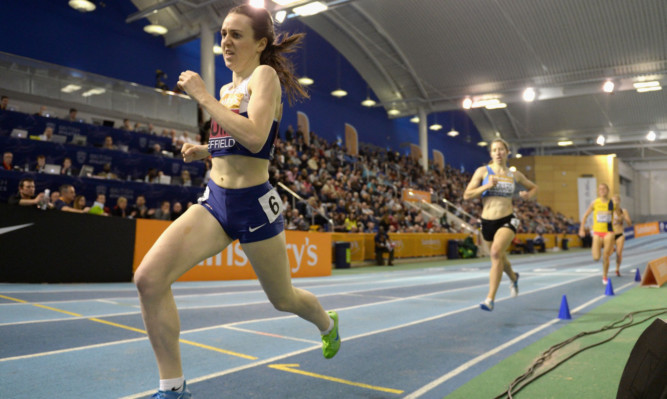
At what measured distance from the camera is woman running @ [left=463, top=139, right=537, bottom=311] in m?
6.45

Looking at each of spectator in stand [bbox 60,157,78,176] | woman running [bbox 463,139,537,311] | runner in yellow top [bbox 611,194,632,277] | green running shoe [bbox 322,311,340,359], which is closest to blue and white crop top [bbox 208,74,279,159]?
green running shoe [bbox 322,311,340,359]

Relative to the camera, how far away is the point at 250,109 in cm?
244

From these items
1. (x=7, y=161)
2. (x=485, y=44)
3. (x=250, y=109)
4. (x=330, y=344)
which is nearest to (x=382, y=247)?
(x=7, y=161)

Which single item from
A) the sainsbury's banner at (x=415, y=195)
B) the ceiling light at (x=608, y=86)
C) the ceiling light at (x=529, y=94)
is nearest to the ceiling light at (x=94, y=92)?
the sainsbury's banner at (x=415, y=195)

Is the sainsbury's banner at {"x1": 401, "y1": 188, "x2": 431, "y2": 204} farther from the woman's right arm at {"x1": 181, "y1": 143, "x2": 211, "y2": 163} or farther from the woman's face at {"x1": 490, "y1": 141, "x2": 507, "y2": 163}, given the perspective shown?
the woman's right arm at {"x1": 181, "y1": 143, "x2": 211, "y2": 163}

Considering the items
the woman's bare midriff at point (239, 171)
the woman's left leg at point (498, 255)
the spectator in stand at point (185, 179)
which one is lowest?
the woman's left leg at point (498, 255)

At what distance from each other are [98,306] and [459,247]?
20774 mm

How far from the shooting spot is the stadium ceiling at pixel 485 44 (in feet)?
79.3

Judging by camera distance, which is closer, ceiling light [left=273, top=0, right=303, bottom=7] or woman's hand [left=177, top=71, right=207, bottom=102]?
woman's hand [left=177, top=71, right=207, bottom=102]

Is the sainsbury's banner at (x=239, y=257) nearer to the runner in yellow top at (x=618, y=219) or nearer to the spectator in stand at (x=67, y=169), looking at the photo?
the spectator in stand at (x=67, y=169)

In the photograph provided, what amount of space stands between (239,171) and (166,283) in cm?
67

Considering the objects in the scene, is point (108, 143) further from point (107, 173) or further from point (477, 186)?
point (477, 186)

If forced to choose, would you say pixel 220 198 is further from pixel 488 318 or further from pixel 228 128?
pixel 488 318

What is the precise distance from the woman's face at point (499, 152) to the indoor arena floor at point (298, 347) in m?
2.11
